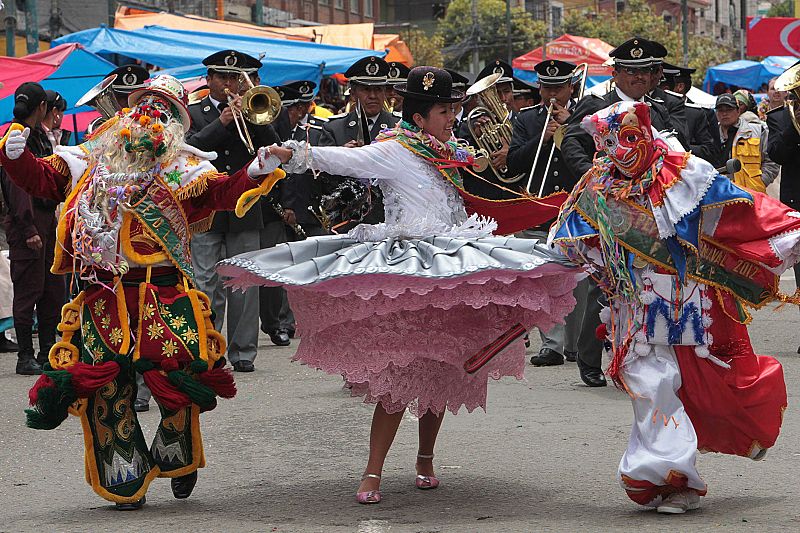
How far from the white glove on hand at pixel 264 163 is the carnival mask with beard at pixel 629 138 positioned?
Result: 1.46m

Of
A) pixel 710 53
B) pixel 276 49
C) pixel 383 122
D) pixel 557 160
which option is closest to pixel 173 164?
pixel 383 122

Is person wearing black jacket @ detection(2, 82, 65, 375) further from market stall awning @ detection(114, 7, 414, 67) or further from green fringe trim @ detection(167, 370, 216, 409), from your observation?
market stall awning @ detection(114, 7, 414, 67)

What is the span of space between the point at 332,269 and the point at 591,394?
3743mm

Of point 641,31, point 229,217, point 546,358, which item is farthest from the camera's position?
point 641,31

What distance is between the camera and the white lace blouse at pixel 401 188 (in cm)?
632

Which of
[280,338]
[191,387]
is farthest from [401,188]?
[280,338]

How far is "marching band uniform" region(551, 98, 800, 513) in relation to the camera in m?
5.98

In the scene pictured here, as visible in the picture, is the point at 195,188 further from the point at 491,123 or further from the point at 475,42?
the point at 475,42

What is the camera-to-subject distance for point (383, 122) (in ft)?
33.3

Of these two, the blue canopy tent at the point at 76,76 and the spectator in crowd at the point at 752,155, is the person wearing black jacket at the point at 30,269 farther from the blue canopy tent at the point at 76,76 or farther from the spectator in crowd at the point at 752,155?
the spectator in crowd at the point at 752,155

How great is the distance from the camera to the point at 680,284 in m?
6.14

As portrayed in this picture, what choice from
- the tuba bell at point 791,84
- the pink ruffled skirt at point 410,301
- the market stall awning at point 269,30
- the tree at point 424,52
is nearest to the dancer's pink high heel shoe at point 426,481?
the pink ruffled skirt at point 410,301

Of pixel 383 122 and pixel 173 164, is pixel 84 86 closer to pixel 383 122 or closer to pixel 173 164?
pixel 383 122

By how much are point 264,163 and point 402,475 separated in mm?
1778
